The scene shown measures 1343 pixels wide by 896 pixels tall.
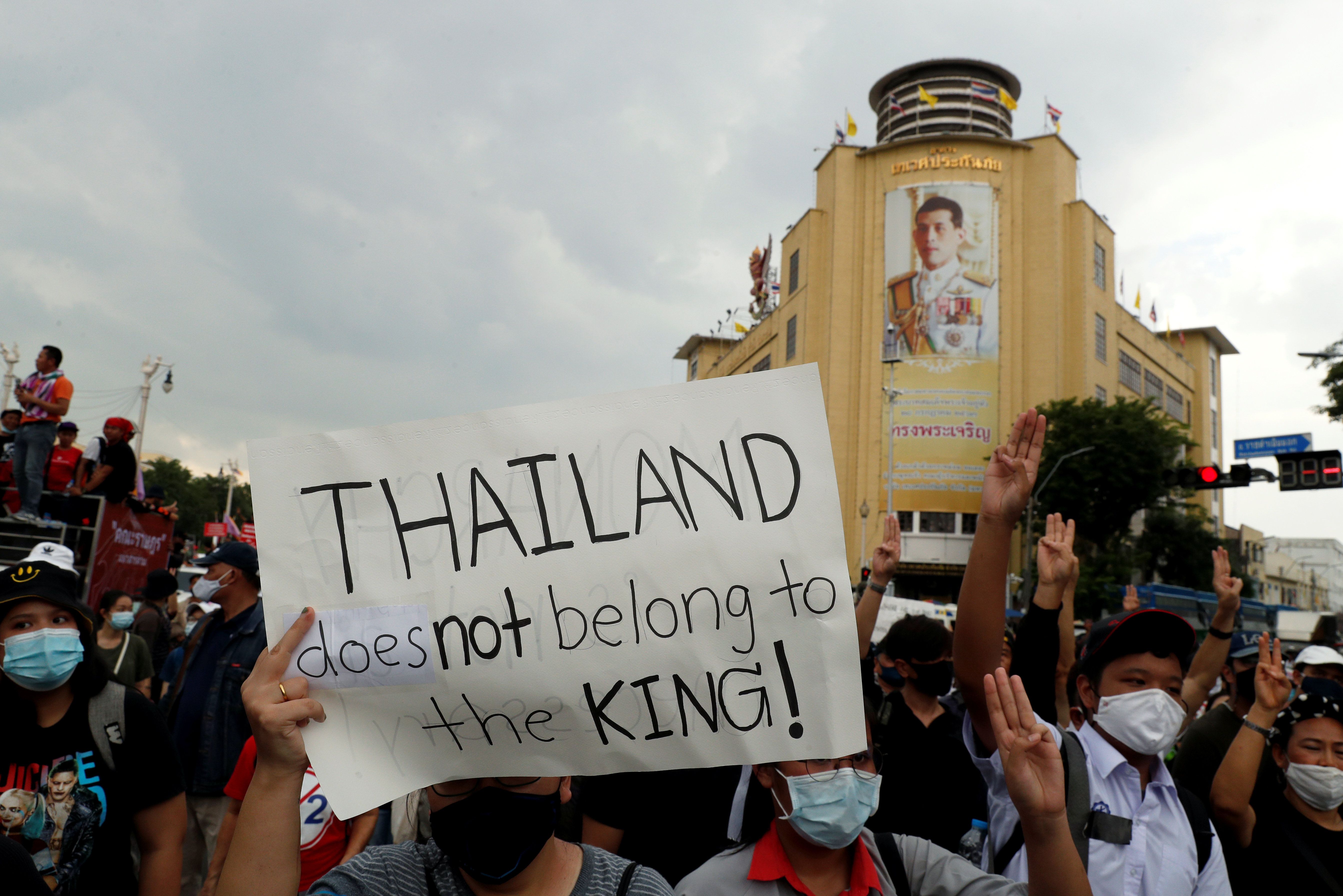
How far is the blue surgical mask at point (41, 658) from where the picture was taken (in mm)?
2660

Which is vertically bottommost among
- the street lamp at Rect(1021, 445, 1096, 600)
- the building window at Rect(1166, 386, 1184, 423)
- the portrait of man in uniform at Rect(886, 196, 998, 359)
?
the street lamp at Rect(1021, 445, 1096, 600)

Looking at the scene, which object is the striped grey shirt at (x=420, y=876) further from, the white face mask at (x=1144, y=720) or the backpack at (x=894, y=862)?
the white face mask at (x=1144, y=720)

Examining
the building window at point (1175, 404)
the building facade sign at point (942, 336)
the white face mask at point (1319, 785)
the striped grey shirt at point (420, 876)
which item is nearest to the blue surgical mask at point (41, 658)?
the striped grey shirt at point (420, 876)

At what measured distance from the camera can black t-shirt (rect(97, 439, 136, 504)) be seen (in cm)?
955

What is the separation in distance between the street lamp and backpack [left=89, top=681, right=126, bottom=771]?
3174 cm

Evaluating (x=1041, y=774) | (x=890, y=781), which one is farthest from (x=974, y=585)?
(x=890, y=781)

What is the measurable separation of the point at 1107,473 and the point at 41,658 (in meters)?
42.0

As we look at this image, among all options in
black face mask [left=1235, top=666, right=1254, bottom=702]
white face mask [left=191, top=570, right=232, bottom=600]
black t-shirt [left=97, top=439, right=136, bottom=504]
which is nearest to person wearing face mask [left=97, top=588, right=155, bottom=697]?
black t-shirt [left=97, top=439, right=136, bottom=504]

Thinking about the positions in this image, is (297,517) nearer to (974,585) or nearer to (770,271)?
(974,585)

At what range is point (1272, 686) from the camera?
10.8 ft

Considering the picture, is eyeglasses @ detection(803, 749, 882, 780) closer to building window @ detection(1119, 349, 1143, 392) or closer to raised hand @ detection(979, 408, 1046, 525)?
raised hand @ detection(979, 408, 1046, 525)

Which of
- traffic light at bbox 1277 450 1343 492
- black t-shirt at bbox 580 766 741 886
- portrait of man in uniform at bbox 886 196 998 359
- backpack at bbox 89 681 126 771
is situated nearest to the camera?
backpack at bbox 89 681 126 771

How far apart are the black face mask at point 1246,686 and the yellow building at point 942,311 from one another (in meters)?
37.5

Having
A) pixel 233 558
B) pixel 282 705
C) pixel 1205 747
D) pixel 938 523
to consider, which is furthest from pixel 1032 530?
pixel 282 705
